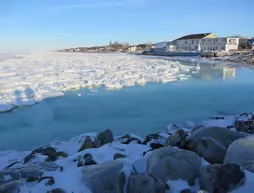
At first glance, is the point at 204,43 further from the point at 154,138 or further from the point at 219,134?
the point at 219,134

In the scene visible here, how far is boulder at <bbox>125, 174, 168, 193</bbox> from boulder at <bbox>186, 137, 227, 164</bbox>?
822 millimetres

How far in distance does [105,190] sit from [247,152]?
1379 mm

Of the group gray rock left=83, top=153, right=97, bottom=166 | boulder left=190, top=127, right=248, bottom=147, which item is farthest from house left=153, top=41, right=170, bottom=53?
gray rock left=83, top=153, right=97, bottom=166

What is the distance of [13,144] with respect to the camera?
3.94m

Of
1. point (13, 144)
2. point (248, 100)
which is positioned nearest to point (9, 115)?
point (13, 144)

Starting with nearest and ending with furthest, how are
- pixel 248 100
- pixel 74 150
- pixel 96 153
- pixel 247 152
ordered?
pixel 247 152 → pixel 96 153 → pixel 74 150 → pixel 248 100

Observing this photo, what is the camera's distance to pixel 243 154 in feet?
7.30

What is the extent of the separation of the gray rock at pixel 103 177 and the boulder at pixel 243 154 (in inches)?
42.7

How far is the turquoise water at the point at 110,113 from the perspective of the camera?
4.45m

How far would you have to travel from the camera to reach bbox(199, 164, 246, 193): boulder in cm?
180

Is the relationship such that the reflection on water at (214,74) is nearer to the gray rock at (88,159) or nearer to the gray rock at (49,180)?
the gray rock at (88,159)

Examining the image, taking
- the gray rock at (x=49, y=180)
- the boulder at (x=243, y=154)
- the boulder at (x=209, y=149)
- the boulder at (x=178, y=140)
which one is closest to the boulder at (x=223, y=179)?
the boulder at (x=243, y=154)

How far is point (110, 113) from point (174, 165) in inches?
145

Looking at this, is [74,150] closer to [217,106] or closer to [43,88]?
[217,106]
